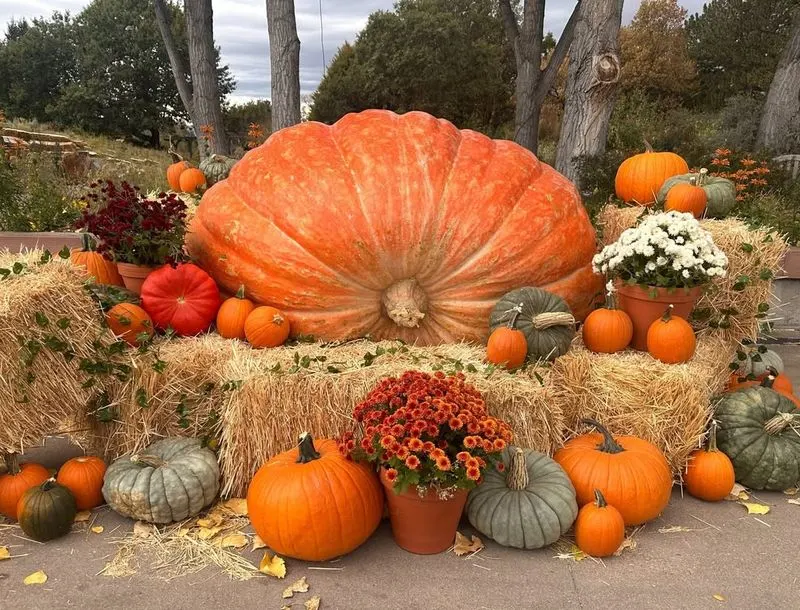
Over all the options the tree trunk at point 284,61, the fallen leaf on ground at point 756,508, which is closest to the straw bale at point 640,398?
the fallen leaf on ground at point 756,508

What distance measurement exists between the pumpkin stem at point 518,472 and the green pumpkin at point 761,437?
1297 mm

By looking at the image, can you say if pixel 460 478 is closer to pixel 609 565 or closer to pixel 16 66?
pixel 609 565

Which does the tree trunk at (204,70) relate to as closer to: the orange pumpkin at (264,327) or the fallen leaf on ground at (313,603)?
the orange pumpkin at (264,327)

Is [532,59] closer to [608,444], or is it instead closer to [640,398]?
[640,398]

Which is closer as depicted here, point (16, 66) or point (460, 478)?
point (460, 478)

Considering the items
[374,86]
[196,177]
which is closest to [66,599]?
[196,177]

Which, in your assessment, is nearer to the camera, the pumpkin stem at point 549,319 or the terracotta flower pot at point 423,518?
the terracotta flower pot at point 423,518

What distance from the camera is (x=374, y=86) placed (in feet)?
69.5

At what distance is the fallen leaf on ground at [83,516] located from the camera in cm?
278

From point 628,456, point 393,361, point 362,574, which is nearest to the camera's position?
point 362,574

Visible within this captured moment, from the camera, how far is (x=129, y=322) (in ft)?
10.1

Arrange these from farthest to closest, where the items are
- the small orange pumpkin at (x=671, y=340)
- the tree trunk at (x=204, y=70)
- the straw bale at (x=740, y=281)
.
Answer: the tree trunk at (x=204, y=70) < the straw bale at (x=740, y=281) < the small orange pumpkin at (x=671, y=340)

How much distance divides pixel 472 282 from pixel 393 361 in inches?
25.8

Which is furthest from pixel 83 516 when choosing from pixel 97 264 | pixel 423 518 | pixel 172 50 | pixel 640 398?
pixel 172 50
